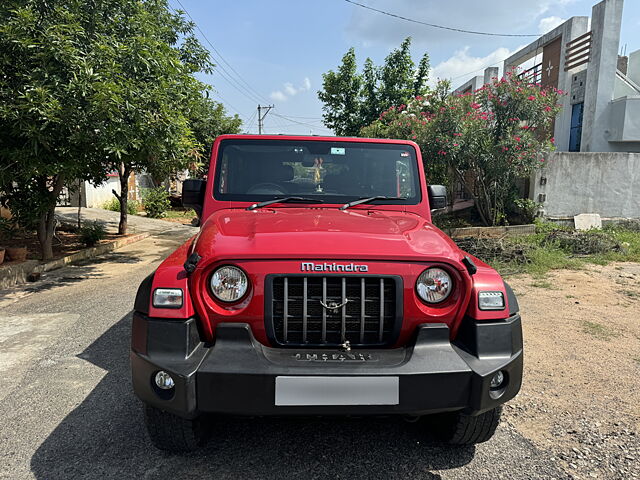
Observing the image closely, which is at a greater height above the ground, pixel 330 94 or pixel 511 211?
pixel 330 94

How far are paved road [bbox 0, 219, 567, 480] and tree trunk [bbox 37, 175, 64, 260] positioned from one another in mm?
5043

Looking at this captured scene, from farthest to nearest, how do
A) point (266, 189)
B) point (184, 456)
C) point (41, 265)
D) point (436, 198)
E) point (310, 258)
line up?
point (41, 265), point (436, 198), point (266, 189), point (184, 456), point (310, 258)

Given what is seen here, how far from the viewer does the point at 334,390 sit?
2104 millimetres

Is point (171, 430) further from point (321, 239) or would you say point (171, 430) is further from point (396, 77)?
point (396, 77)

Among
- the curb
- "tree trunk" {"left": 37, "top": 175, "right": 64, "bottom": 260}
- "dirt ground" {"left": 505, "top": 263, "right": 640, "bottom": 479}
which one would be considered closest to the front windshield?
"dirt ground" {"left": 505, "top": 263, "right": 640, "bottom": 479}

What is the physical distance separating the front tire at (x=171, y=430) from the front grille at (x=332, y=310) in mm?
661

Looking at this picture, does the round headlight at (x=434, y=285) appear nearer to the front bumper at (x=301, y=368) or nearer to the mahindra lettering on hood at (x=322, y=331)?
the mahindra lettering on hood at (x=322, y=331)

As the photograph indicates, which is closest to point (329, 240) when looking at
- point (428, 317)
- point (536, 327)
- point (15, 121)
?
point (428, 317)

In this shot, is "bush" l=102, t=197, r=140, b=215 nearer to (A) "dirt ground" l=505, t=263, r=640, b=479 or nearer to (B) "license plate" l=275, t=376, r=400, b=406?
(A) "dirt ground" l=505, t=263, r=640, b=479

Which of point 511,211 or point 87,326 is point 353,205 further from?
point 511,211

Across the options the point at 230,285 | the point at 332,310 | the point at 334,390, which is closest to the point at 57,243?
the point at 230,285

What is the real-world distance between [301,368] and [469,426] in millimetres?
1015

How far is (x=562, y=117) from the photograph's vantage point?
617 inches

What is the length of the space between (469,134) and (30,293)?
8.63 metres
